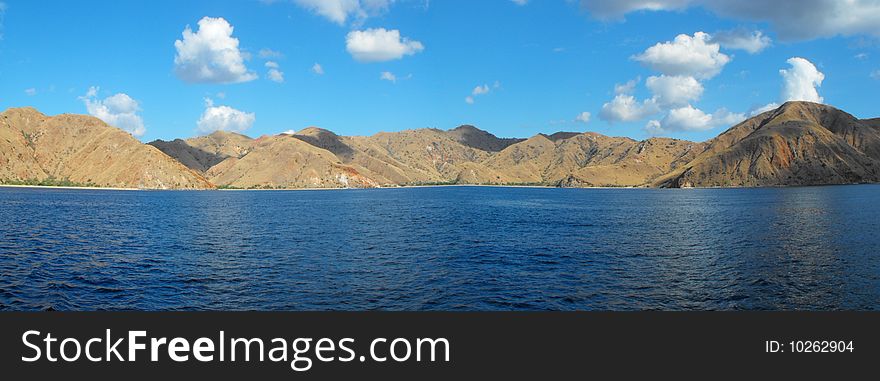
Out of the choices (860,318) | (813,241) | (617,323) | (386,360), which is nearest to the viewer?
(386,360)

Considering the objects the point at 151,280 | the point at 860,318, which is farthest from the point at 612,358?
the point at 151,280

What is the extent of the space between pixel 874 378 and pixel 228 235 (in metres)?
93.5

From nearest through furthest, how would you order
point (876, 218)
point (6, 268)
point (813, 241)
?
1. point (6, 268)
2. point (813, 241)
3. point (876, 218)

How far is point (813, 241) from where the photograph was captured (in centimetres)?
8425

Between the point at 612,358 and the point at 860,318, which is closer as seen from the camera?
the point at 612,358

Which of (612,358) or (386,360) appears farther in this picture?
(612,358)

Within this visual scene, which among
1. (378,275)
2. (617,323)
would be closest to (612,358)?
(617,323)

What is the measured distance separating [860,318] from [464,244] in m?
54.9

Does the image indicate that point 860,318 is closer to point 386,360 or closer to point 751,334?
point 751,334

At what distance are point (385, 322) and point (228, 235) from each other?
234 ft

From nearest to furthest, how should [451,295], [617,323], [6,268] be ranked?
[617,323] < [451,295] < [6,268]

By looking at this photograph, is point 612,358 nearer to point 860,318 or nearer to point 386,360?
point 386,360

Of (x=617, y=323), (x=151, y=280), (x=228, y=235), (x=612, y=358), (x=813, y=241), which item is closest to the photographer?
(x=612, y=358)

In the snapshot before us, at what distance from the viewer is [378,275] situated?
57625mm
